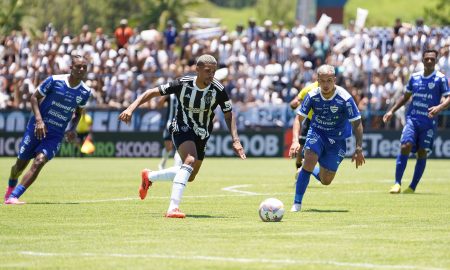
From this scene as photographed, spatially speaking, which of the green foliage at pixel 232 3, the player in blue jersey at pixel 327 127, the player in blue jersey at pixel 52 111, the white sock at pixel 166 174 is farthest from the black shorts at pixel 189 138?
the green foliage at pixel 232 3

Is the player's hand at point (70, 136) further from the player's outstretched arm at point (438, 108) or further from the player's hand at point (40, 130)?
the player's outstretched arm at point (438, 108)

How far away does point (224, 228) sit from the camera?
12562 mm

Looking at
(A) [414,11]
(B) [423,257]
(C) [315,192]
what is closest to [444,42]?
(C) [315,192]

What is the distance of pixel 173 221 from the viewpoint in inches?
531

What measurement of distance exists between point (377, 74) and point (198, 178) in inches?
453

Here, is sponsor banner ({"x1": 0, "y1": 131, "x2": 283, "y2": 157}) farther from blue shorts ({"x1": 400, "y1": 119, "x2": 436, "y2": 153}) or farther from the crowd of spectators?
blue shorts ({"x1": 400, "y1": 119, "x2": 436, "y2": 153})

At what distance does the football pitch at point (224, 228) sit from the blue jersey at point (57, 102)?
123 cm

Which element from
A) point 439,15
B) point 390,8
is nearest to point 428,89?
point 439,15

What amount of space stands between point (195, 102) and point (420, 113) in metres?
6.94

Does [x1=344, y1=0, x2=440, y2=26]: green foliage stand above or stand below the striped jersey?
below

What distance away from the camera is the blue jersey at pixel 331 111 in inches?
607

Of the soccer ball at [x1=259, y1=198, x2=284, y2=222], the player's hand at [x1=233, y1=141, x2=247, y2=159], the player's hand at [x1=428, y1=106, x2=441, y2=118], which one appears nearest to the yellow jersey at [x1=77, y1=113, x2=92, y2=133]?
the player's hand at [x1=428, y1=106, x2=441, y2=118]

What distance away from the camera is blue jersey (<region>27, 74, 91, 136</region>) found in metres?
16.8

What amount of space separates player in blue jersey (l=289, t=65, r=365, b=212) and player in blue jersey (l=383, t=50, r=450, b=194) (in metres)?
4.23
